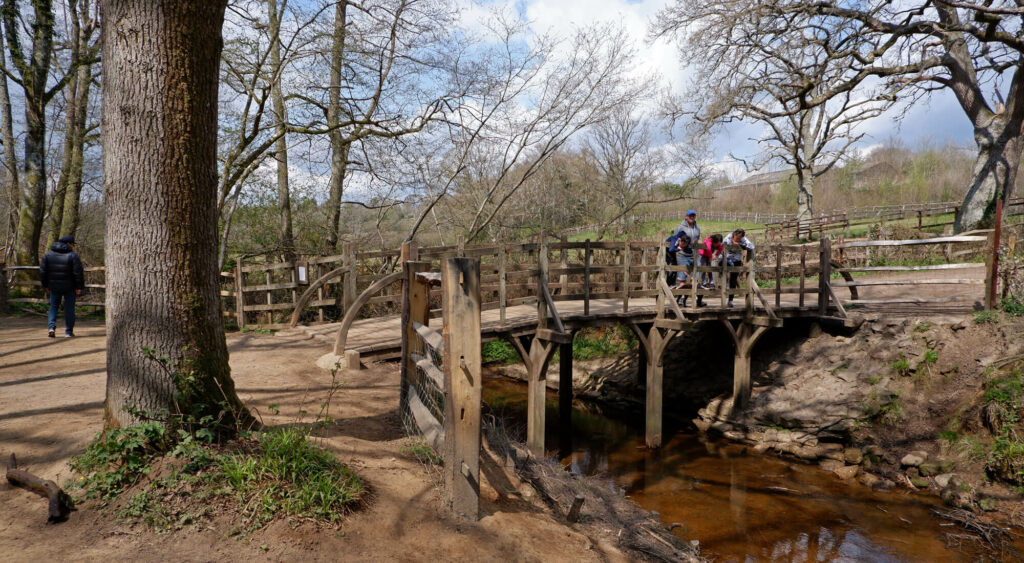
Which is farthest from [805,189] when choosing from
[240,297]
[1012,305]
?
[240,297]

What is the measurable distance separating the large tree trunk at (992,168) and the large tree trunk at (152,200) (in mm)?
20798

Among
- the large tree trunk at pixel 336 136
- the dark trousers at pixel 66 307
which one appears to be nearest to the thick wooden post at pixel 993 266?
the large tree trunk at pixel 336 136

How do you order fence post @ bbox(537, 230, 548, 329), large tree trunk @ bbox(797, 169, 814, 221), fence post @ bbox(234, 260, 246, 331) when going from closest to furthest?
fence post @ bbox(537, 230, 548, 329) < fence post @ bbox(234, 260, 246, 331) < large tree trunk @ bbox(797, 169, 814, 221)

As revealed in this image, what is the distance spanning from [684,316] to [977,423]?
13.7 feet

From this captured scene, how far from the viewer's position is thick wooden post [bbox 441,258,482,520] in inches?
132

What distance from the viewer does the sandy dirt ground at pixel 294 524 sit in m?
2.73

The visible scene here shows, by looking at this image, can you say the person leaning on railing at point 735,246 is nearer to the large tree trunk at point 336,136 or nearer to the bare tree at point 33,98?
the large tree trunk at point 336,136

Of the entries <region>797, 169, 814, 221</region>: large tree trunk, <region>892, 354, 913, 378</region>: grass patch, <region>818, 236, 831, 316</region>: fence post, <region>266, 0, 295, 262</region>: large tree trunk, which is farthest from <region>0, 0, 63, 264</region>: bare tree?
<region>797, 169, 814, 221</region>: large tree trunk

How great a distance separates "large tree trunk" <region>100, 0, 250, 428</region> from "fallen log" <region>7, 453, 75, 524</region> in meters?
0.45

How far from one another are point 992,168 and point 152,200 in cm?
2149

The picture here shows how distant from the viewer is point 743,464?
8.69m

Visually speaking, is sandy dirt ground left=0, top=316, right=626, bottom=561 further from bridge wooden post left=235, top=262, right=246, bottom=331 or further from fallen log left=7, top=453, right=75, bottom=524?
bridge wooden post left=235, top=262, right=246, bottom=331

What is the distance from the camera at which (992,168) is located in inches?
642

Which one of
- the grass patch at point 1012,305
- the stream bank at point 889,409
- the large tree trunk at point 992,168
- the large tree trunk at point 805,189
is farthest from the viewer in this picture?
the large tree trunk at point 805,189
